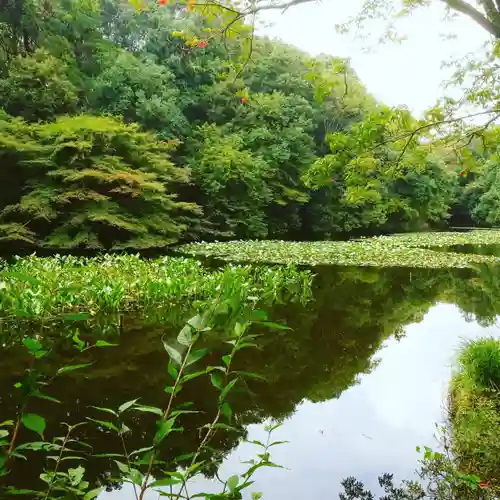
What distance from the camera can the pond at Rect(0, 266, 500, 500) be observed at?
389 cm

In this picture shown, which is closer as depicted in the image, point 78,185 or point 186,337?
point 186,337

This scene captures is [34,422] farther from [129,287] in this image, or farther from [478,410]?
[129,287]

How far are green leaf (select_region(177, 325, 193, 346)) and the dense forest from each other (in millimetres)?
8864

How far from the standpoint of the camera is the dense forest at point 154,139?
16.8 metres

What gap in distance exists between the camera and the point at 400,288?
1211 cm

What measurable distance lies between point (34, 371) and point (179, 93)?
25.9 meters

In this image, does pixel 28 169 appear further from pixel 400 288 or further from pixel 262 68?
pixel 262 68

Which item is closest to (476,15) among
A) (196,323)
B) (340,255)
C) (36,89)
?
(196,323)

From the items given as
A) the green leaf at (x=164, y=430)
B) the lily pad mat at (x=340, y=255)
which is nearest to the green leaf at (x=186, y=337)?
the green leaf at (x=164, y=430)

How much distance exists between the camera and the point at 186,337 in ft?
3.97

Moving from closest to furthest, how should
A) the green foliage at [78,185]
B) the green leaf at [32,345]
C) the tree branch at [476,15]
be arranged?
the green leaf at [32,345], the tree branch at [476,15], the green foliage at [78,185]

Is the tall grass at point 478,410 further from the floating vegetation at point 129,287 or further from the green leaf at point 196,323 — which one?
the green leaf at point 196,323

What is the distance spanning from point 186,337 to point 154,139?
21.3 metres

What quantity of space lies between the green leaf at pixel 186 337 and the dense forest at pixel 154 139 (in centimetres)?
886
